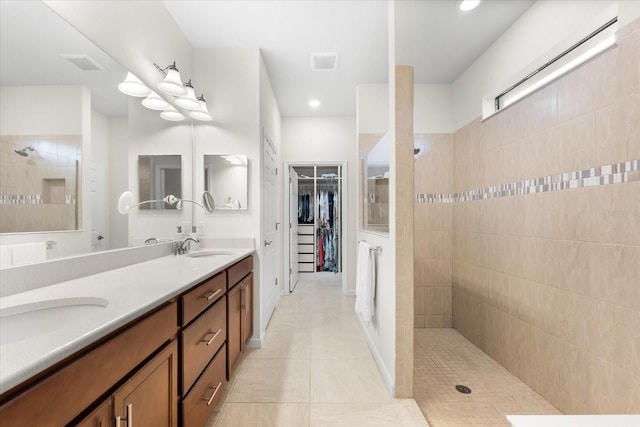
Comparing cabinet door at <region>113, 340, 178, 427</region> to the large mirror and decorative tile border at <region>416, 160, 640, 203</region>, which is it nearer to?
the large mirror

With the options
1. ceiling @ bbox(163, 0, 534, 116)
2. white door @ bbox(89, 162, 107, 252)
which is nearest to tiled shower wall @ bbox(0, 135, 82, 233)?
white door @ bbox(89, 162, 107, 252)

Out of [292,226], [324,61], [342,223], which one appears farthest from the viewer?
[292,226]

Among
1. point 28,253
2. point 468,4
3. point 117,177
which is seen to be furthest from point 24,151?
point 468,4

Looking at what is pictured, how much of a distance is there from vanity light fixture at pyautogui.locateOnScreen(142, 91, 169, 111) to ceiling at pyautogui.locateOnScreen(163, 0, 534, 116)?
698mm

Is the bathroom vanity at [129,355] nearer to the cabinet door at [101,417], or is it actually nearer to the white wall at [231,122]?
the cabinet door at [101,417]

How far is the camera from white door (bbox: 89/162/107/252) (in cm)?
148

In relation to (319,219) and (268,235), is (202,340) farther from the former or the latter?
(319,219)

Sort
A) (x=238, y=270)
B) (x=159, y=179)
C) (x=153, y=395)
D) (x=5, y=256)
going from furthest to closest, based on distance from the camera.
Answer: (x=159, y=179) → (x=238, y=270) → (x=5, y=256) → (x=153, y=395)

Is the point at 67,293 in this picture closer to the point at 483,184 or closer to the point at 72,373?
the point at 72,373

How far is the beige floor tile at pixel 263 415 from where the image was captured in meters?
1.58

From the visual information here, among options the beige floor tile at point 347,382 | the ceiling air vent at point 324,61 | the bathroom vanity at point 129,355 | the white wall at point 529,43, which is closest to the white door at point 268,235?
the beige floor tile at point 347,382

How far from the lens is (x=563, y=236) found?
1.69 meters

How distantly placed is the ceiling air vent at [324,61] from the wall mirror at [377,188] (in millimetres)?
953

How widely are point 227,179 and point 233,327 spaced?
1.28m
